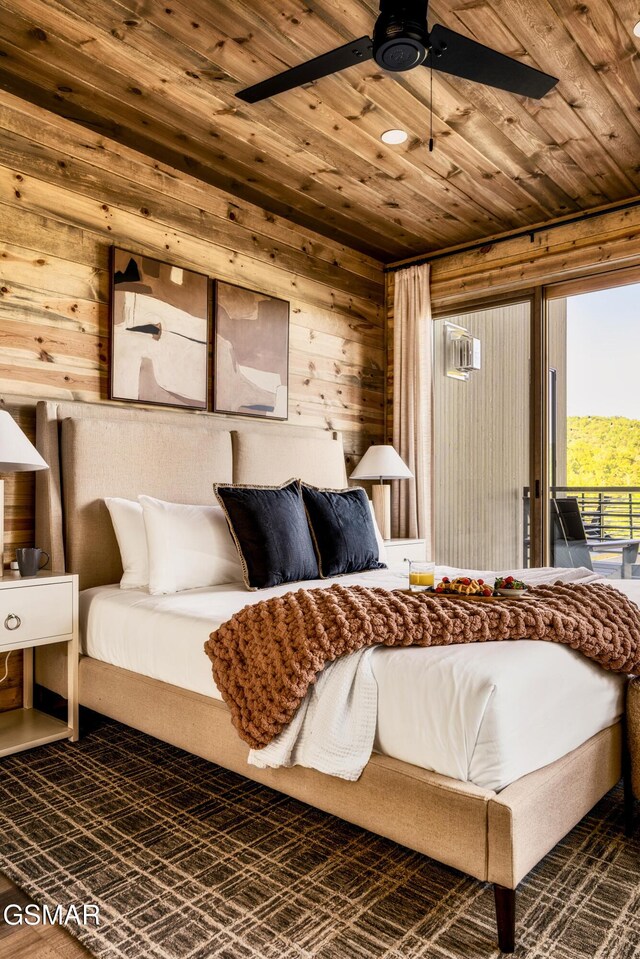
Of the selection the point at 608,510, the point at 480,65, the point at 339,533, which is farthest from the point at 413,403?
the point at 480,65

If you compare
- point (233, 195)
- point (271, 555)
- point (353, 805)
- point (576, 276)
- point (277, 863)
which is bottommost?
point (277, 863)

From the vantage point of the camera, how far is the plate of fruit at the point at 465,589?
2.20 m

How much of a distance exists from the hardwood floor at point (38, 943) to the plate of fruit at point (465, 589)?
1.39m

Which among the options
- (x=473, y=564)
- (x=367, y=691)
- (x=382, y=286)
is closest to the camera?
(x=367, y=691)

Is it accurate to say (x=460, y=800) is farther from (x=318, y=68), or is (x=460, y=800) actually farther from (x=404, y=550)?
(x=404, y=550)

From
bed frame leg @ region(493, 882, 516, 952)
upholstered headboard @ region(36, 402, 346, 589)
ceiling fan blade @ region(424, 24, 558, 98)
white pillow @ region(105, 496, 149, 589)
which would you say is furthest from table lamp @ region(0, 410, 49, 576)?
bed frame leg @ region(493, 882, 516, 952)

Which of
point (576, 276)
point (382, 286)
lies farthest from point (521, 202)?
point (382, 286)

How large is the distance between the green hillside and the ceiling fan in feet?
7.51

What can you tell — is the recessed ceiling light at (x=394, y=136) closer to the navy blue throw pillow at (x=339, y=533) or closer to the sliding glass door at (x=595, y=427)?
the sliding glass door at (x=595, y=427)

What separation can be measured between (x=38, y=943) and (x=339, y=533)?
2022 millimetres

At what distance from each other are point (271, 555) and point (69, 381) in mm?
1284

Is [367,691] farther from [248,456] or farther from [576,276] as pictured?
[576,276]

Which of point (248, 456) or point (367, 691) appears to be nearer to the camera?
point (367, 691)

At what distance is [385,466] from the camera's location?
4402 millimetres
